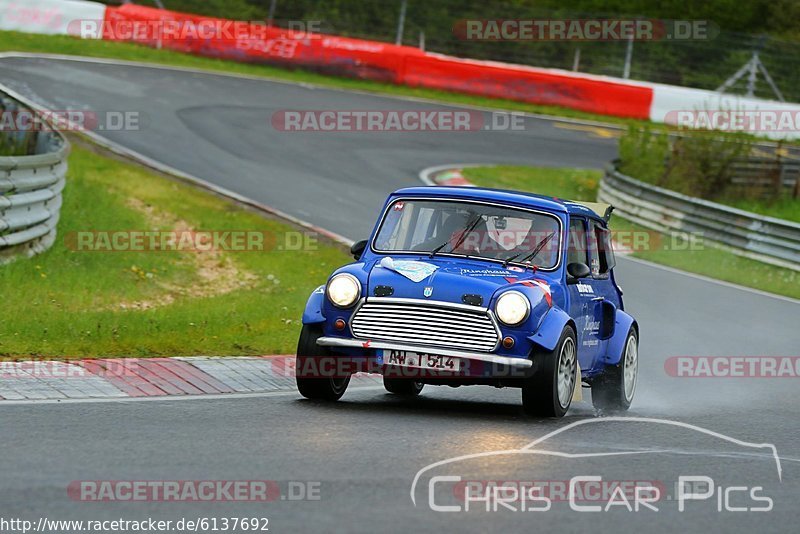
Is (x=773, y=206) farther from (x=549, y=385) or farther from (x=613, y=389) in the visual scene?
(x=549, y=385)

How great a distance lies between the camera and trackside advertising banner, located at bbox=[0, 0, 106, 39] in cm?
3359

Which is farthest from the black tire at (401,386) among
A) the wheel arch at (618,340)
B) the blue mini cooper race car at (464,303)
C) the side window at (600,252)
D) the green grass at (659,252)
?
the green grass at (659,252)

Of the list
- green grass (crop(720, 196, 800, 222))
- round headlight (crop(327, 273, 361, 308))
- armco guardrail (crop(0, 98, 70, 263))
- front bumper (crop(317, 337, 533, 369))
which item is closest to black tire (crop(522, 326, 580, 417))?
front bumper (crop(317, 337, 533, 369))

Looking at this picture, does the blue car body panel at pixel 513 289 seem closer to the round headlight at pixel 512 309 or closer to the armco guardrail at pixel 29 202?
the round headlight at pixel 512 309

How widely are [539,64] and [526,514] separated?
30781mm

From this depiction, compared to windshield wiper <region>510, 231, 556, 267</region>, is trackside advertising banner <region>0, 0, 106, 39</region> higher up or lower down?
higher up

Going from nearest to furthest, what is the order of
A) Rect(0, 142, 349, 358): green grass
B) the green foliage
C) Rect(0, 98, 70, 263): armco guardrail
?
Rect(0, 142, 349, 358): green grass
Rect(0, 98, 70, 263): armco guardrail
the green foliage

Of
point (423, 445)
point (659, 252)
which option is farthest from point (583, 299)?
point (659, 252)

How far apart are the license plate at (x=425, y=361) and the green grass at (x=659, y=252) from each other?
1196 centimetres

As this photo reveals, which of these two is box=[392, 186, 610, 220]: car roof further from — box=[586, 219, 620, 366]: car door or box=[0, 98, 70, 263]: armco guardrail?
box=[0, 98, 70, 263]: armco guardrail

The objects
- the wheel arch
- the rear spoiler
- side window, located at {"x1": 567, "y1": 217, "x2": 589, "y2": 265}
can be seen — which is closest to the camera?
side window, located at {"x1": 567, "y1": 217, "x2": 589, "y2": 265}

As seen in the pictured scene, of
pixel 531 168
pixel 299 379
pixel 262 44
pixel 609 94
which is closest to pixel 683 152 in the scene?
pixel 531 168

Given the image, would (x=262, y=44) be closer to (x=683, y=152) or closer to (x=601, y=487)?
(x=683, y=152)

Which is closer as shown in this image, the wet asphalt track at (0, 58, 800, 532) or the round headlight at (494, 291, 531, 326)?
the wet asphalt track at (0, 58, 800, 532)
